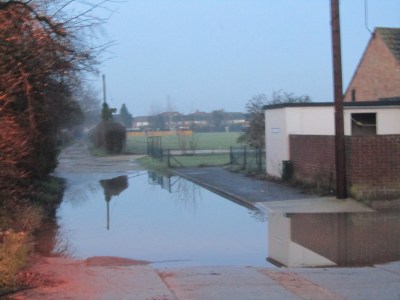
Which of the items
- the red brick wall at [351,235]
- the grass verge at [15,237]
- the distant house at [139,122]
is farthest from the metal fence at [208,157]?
the distant house at [139,122]

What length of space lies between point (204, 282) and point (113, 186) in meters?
17.5

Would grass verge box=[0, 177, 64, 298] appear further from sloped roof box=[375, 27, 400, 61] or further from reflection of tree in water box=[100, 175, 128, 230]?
sloped roof box=[375, 27, 400, 61]

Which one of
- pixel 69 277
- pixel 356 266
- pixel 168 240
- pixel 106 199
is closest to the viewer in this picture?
pixel 69 277

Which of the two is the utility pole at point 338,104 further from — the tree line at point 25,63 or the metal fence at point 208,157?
the metal fence at point 208,157

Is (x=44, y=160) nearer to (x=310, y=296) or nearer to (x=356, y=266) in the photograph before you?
(x=356, y=266)

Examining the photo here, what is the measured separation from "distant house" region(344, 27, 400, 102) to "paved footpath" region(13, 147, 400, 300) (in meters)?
19.7

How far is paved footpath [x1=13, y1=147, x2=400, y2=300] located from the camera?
7.09m

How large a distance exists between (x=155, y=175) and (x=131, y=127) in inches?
4265

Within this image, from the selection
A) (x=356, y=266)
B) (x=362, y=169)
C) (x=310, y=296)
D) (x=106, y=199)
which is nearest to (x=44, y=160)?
(x=106, y=199)

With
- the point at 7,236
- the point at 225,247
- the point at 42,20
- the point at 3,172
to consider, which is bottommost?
the point at 225,247

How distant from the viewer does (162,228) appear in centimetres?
1383

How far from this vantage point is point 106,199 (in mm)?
20203

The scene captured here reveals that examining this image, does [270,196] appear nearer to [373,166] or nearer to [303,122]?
[373,166]

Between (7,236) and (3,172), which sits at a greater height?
(3,172)
